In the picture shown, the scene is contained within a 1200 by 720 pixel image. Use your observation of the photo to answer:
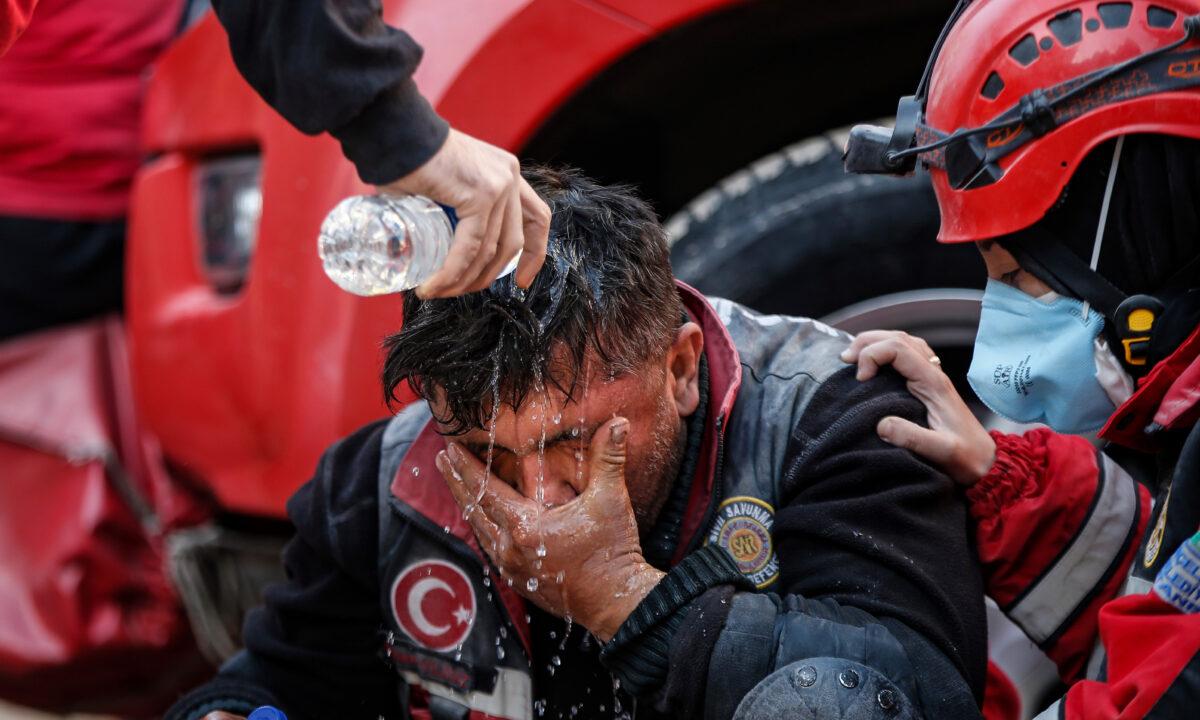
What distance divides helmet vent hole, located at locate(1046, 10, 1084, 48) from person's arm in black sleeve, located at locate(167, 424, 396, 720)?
48.9 inches

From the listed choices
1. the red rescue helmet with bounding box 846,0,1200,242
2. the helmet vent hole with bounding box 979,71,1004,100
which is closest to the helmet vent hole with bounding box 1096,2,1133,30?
the red rescue helmet with bounding box 846,0,1200,242

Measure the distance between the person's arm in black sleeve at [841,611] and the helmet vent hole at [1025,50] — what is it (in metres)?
0.52

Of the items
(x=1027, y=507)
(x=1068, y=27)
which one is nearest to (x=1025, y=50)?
(x=1068, y=27)

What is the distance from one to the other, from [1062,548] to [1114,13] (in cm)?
80

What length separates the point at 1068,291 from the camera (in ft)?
6.76

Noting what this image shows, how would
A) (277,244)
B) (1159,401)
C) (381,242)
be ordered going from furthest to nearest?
(277,244) → (1159,401) → (381,242)

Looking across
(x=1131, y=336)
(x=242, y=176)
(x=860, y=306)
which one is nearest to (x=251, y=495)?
(x=242, y=176)

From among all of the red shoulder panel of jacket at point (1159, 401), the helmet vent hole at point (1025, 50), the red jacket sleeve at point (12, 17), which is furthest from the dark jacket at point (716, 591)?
the red jacket sleeve at point (12, 17)

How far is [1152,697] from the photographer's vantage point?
162 cm

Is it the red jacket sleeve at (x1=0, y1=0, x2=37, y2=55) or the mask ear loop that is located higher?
the mask ear loop

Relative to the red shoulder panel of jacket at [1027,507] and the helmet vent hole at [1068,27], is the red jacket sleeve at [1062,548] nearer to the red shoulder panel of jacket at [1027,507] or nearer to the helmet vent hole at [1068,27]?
the red shoulder panel of jacket at [1027,507]

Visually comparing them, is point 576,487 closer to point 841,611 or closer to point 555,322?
point 555,322

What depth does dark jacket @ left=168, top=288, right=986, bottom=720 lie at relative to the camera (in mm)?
1949

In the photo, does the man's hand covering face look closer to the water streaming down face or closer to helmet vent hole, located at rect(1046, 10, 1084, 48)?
the water streaming down face
